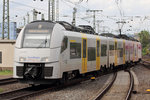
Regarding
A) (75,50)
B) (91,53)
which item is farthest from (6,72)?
(75,50)

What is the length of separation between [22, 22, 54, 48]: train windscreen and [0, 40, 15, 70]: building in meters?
14.4

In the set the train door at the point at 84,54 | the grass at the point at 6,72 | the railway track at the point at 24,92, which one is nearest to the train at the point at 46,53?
the railway track at the point at 24,92

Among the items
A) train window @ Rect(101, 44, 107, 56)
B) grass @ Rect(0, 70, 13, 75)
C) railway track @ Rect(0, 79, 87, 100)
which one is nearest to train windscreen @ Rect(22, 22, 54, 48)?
railway track @ Rect(0, 79, 87, 100)

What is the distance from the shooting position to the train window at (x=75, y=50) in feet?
48.9

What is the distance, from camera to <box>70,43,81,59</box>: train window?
48.9ft

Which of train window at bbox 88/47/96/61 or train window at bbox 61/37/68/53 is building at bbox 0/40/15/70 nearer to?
train window at bbox 88/47/96/61

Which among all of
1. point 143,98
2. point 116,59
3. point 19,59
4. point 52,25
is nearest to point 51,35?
point 52,25

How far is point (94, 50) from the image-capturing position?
19094mm

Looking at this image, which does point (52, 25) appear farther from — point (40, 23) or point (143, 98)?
point (143, 98)

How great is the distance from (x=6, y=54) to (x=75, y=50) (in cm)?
1413

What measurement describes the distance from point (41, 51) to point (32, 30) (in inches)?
47.9

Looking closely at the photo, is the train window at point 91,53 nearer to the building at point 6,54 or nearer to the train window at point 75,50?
the train window at point 75,50

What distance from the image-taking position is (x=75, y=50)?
15.4 metres

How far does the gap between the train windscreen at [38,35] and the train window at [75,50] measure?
1.72 m
